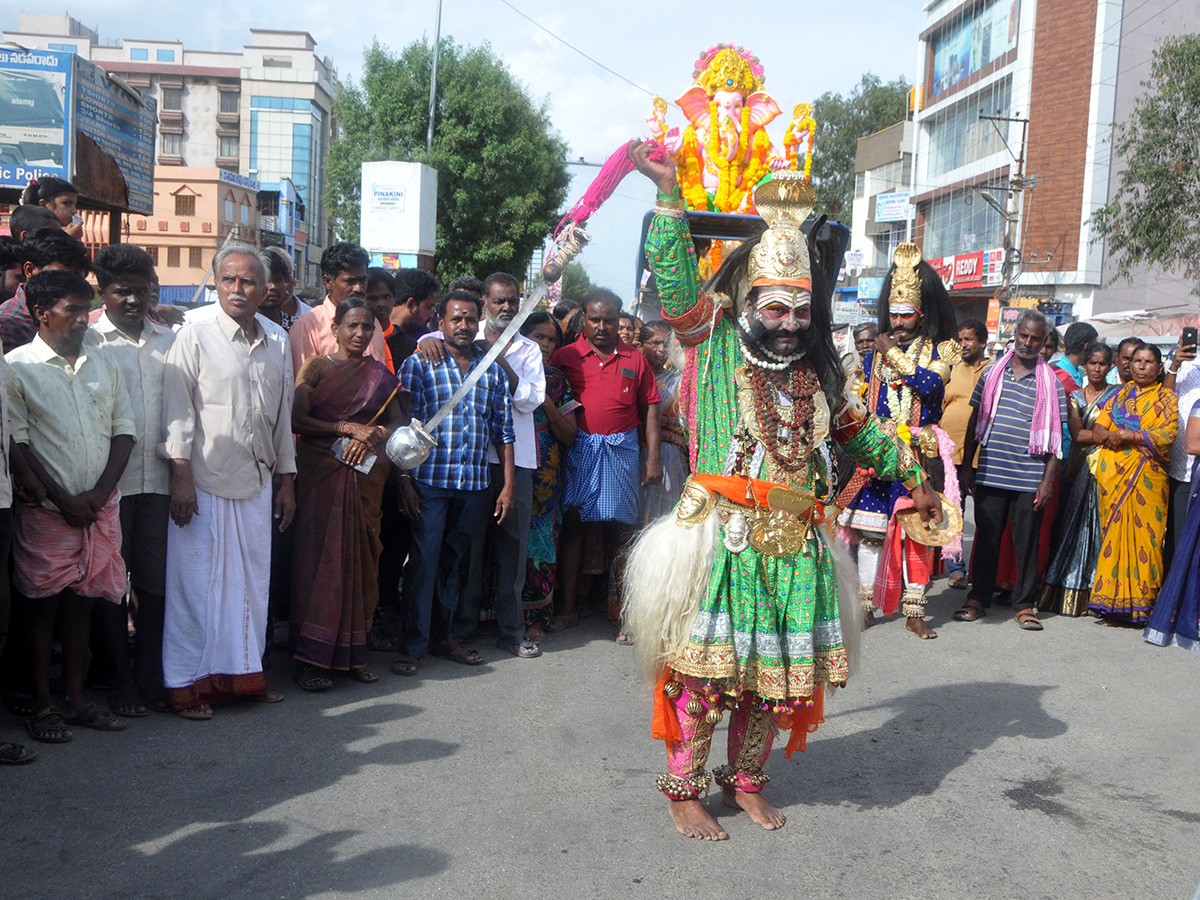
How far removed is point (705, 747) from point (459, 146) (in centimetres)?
3090

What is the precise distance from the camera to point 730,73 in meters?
5.36

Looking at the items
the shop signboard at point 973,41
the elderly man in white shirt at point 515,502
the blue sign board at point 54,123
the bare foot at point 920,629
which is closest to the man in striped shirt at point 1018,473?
the bare foot at point 920,629

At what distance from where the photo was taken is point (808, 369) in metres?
3.62

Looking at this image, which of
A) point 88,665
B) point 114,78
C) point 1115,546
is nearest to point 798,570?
point 88,665

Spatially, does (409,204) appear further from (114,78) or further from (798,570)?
(798,570)

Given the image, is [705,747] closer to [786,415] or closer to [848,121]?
[786,415]

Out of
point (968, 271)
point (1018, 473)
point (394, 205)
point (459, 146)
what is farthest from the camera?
point (968, 271)

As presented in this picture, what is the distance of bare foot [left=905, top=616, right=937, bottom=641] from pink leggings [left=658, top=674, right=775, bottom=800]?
307cm

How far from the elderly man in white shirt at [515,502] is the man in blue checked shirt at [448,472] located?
15cm

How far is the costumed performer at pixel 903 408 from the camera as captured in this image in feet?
20.8

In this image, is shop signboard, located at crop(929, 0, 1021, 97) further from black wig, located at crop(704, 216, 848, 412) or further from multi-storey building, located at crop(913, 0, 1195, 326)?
black wig, located at crop(704, 216, 848, 412)

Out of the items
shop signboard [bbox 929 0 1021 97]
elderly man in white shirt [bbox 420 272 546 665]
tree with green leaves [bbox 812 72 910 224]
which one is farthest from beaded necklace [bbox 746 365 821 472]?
tree with green leaves [bbox 812 72 910 224]

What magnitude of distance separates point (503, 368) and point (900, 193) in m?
43.1

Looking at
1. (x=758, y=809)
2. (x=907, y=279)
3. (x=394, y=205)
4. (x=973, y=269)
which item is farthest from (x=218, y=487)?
(x=973, y=269)
